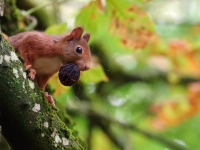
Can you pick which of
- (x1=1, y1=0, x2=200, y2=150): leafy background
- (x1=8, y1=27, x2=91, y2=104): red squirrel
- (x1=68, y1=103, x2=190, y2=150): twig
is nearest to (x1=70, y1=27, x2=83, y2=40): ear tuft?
(x1=8, y1=27, x2=91, y2=104): red squirrel

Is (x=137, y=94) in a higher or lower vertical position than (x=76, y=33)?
higher

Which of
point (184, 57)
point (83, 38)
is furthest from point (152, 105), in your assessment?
point (83, 38)

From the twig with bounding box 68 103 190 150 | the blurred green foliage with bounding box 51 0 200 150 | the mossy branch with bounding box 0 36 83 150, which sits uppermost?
the blurred green foliage with bounding box 51 0 200 150

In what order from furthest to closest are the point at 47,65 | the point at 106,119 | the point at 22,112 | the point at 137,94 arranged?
1. the point at 137,94
2. the point at 106,119
3. the point at 47,65
4. the point at 22,112

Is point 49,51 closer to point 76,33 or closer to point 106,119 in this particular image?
point 76,33

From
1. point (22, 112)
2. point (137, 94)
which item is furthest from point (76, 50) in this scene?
point (137, 94)

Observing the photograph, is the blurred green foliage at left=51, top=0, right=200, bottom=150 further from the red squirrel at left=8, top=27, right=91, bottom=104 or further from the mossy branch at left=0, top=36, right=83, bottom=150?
the mossy branch at left=0, top=36, right=83, bottom=150

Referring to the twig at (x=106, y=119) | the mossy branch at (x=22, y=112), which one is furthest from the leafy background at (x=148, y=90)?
the mossy branch at (x=22, y=112)
